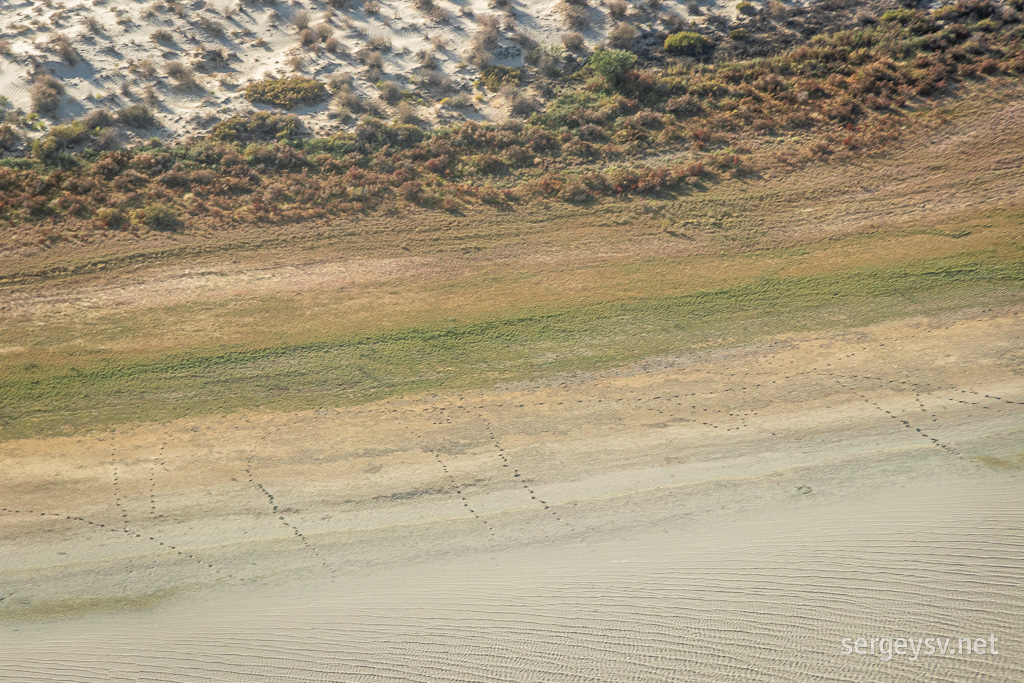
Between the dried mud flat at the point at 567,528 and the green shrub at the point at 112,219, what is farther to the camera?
Result: the green shrub at the point at 112,219

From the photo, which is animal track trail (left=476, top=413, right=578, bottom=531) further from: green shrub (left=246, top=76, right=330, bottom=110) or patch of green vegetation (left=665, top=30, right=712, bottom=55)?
patch of green vegetation (left=665, top=30, right=712, bottom=55)

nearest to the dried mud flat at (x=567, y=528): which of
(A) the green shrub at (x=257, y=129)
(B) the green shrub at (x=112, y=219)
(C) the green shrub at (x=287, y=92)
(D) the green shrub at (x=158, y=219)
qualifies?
(D) the green shrub at (x=158, y=219)

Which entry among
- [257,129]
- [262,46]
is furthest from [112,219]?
[262,46]

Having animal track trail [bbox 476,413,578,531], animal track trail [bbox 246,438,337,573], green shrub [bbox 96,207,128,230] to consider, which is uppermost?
green shrub [bbox 96,207,128,230]

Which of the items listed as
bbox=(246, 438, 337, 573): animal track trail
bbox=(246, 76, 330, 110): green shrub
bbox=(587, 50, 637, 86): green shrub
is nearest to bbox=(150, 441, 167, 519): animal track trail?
bbox=(246, 438, 337, 573): animal track trail

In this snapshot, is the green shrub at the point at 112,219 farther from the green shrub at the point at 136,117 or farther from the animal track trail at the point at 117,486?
the animal track trail at the point at 117,486
